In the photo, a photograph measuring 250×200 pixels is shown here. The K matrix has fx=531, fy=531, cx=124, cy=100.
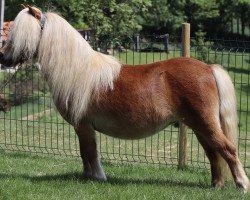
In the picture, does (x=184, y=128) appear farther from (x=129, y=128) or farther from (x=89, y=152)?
(x=89, y=152)

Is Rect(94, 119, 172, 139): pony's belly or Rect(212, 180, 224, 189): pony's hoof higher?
Rect(94, 119, 172, 139): pony's belly

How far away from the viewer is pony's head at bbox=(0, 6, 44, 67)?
5605 mm

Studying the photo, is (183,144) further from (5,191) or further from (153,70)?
(5,191)

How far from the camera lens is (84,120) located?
5.72 meters

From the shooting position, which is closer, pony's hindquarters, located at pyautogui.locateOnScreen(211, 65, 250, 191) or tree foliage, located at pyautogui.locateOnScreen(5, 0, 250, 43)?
pony's hindquarters, located at pyautogui.locateOnScreen(211, 65, 250, 191)

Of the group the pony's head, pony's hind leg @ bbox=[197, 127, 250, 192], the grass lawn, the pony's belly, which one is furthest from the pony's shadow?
the pony's head

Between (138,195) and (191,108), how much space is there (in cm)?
104

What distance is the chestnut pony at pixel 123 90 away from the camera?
552 centimetres

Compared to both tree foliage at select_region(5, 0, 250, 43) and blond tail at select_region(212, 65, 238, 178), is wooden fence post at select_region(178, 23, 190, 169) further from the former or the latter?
tree foliage at select_region(5, 0, 250, 43)

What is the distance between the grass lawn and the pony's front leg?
131mm

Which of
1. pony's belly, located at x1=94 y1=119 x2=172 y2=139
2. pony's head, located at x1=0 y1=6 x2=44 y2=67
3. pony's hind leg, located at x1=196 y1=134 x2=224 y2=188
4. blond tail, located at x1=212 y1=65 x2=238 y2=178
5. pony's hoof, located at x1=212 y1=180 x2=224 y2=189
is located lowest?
pony's hoof, located at x1=212 y1=180 x2=224 y2=189

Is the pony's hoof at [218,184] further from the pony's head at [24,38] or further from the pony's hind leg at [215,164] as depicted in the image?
the pony's head at [24,38]

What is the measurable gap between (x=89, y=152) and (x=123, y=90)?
0.80 metres

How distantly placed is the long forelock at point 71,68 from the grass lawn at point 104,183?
2.54 feet
